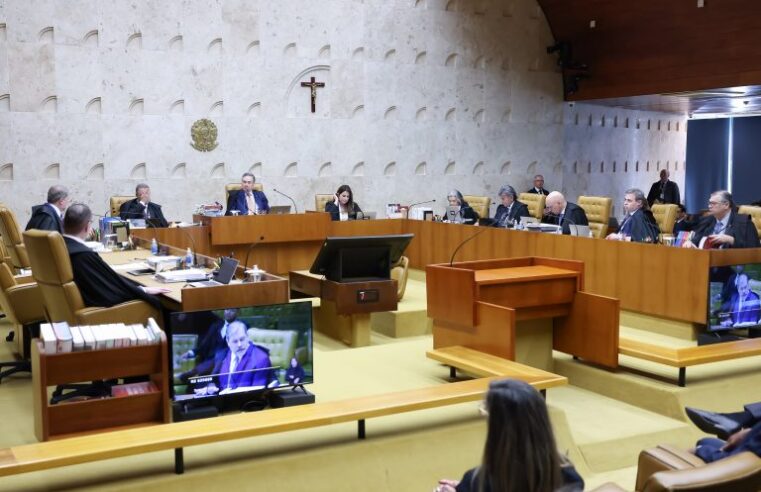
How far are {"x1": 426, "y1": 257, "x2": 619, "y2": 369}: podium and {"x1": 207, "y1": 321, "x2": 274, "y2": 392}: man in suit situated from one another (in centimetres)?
158

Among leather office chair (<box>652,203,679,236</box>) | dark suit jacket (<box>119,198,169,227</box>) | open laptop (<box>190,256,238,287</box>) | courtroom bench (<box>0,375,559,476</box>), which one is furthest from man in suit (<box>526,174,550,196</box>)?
courtroom bench (<box>0,375,559,476</box>)

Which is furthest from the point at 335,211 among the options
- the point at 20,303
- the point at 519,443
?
the point at 519,443

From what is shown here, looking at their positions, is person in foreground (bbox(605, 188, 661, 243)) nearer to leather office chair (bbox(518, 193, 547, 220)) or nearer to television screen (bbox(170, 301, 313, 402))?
leather office chair (bbox(518, 193, 547, 220))

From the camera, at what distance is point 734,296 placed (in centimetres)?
686

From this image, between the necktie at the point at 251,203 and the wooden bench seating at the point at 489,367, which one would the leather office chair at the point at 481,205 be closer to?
the necktie at the point at 251,203

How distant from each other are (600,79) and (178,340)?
11847mm

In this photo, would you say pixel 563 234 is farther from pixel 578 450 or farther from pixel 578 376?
pixel 578 450

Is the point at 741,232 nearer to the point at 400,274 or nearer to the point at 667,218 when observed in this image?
the point at 400,274

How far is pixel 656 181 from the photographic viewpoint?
16922 mm

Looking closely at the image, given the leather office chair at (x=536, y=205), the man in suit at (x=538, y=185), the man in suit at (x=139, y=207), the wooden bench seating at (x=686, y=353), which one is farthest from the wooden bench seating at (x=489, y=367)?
the man in suit at (x=538, y=185)

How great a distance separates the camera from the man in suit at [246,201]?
10.5 metres

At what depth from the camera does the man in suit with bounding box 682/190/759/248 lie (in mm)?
7152

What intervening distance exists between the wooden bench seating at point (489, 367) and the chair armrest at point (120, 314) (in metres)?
1.84

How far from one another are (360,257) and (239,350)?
221cm
